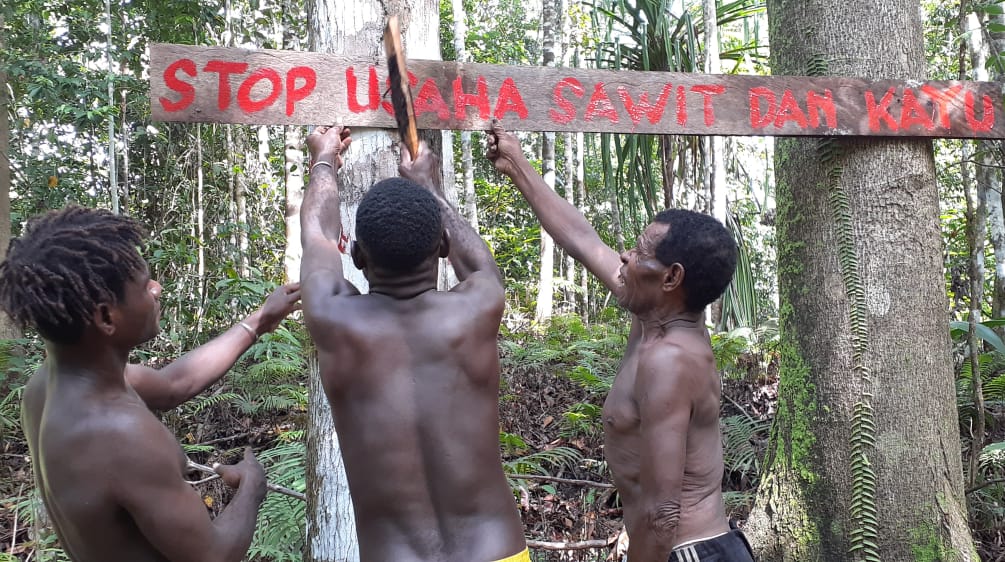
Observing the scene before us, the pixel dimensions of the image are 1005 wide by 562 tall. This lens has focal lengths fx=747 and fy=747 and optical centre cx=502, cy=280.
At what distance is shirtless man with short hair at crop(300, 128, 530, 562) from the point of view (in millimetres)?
2084

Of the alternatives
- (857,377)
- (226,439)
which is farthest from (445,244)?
(226,439)

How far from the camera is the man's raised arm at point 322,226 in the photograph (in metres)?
2.18

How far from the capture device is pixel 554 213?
10.5ft

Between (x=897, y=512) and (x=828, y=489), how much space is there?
306 mm

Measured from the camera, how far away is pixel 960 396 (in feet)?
17.6

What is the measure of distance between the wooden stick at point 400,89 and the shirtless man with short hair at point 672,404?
36.5 inches

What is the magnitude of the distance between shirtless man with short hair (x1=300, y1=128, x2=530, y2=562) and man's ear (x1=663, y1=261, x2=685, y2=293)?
0.77 meters

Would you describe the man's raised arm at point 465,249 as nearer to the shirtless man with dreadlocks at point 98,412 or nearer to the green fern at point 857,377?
the shirtless man with dreadlocks at point 98,412

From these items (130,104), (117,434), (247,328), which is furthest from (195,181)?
(117,434)

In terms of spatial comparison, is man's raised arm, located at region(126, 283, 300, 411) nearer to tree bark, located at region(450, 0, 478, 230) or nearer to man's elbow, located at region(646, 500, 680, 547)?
man's elbow, located at region(646, 500, 680, 547)

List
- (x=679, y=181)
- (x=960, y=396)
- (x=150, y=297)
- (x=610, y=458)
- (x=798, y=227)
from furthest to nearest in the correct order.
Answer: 1. (x=679, y=181)
2. (x=960, y=396)
3. (x=798, y=227)
4. (x=610, y=458)
5. (x=150, y=297)

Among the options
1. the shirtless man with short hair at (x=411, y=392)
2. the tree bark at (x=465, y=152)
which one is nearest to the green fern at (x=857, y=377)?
the shirtless man with short hair at (x=411, y=392)

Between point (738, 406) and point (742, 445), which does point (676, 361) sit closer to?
point (742, 445)

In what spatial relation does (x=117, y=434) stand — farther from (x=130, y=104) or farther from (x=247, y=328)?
(x=130, y=104)
